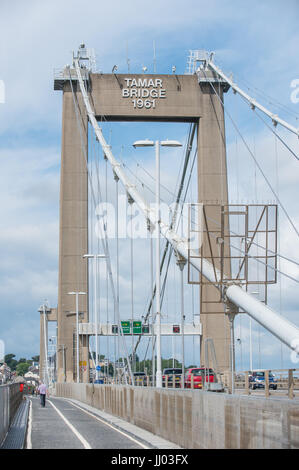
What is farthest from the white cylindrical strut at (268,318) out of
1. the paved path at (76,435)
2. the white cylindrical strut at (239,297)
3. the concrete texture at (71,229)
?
the concrete texture at (71,229)

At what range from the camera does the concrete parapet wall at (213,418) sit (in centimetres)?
1064

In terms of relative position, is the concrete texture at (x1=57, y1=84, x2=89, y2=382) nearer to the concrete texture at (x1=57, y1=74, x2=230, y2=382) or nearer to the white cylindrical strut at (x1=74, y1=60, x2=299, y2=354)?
the concrete texture at (x1=57, y1=74, x2=230, y2=382)

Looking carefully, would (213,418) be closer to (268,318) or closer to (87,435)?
(268,318)

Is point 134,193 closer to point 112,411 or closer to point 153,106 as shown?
point 112,411

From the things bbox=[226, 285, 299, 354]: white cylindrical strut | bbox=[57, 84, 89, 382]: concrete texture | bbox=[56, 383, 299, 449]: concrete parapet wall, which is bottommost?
bbox=[56, 383, 299, 449]: concrete parapet wall

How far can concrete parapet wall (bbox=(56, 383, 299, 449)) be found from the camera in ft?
34.9

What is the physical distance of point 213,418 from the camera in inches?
565

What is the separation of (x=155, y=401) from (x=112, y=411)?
10.5m

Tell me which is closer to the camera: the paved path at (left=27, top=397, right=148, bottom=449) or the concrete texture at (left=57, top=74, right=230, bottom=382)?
the paved path at (left=27, top=397, right=148, bottom=449)

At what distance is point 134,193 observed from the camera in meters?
41.1

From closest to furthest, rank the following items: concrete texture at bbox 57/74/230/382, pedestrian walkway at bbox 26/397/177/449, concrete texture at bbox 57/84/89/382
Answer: pedestrian walkway at bbox 26/397/177/449
concrete texture at bbox 57/84/89/382
concrete texture at bbox 57/74/230/382

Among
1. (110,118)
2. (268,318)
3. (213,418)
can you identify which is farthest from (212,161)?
(213,418)

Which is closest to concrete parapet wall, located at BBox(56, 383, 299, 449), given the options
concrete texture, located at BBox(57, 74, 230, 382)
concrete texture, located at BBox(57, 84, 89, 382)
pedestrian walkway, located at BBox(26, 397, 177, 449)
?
pedestrian walkway, located at BBox(26, 397, 177, 449)
